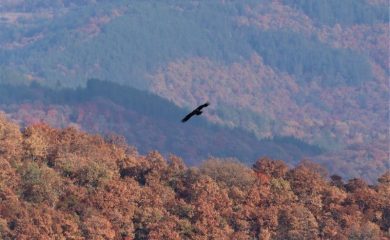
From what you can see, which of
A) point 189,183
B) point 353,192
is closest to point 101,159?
point 189,183

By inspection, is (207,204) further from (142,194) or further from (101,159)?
(101,159)

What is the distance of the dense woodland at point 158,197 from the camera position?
4186 inches

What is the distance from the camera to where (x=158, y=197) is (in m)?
115

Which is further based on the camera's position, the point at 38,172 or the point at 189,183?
the point at 189,183

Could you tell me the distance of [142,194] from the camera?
115 metres

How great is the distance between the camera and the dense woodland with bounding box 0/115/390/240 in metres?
106

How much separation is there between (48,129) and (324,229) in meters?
30.8

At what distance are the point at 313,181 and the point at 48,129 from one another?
2575 centimetres

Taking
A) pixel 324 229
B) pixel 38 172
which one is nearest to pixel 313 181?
pixel 324 229

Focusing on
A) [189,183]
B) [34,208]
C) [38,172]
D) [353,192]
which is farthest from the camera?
[353,192]

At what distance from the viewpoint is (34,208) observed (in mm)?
105312

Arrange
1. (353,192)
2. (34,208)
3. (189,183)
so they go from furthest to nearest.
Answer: (353,192) < (189,183) < (34,208)

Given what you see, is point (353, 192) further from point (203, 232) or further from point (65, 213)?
point (65, 213)

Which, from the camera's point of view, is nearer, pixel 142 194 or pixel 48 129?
pixel 142 194
